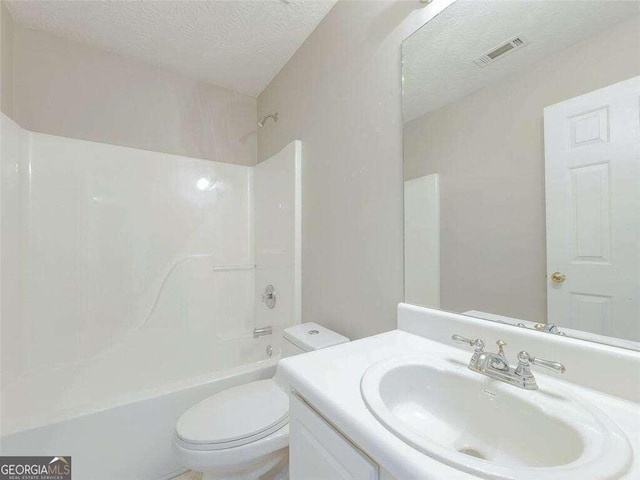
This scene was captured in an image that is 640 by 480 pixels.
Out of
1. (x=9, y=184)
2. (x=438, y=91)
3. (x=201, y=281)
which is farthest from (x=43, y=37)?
(x=438, y=91)

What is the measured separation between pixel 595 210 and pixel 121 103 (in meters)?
2.44

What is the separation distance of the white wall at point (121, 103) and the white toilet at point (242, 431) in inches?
65.3

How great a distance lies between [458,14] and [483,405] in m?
1.18

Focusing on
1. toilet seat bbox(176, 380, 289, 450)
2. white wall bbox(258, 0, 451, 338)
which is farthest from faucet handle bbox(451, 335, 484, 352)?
toilet seat bbox(176, 380, 289, 450)

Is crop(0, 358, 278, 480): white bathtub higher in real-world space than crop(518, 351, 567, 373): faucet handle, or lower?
lower

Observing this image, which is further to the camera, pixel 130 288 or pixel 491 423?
pixel 130 288

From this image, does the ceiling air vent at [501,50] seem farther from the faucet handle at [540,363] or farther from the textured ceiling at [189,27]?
the textured ceiling at [189,27]

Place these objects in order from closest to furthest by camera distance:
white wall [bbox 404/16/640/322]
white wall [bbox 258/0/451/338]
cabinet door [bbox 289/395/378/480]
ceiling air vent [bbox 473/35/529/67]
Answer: cabinet door [bbox 289/395/378/480]
white wall [bbox 404/16/640/322]
ceiling air vent [bbox 473/35/529/67]
white wall [bbox 258/0/451/338]

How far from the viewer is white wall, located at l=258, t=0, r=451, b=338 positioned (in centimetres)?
112

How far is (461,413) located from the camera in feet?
2.28

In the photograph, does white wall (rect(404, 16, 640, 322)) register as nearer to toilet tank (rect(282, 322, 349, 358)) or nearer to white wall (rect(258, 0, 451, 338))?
white wall (rect(258, 0, 451, 338))

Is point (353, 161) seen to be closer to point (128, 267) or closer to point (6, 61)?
point (128, 267)

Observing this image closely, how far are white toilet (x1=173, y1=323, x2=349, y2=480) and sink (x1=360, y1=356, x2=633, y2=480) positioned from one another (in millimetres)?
530

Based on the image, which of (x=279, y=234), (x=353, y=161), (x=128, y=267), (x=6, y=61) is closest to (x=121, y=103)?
(x=6, y=61)
